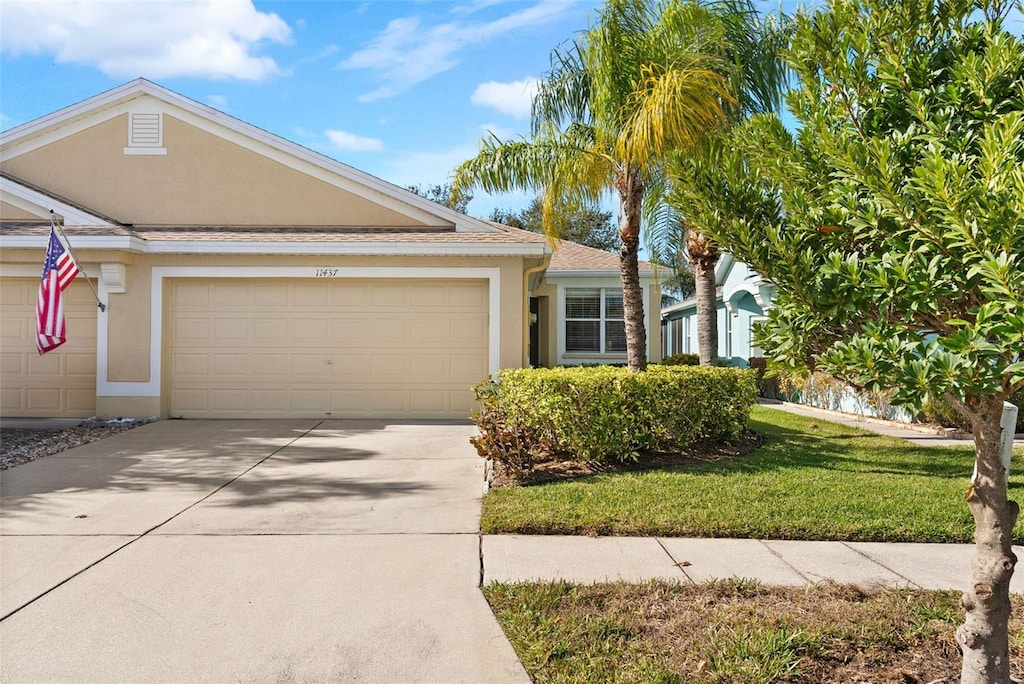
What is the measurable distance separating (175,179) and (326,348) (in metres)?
4.37

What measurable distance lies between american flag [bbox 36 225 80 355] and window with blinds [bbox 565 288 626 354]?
1272 centimetres

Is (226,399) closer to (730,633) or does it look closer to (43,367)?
(43,367)

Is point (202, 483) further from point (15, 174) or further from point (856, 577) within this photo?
point (15, 174)

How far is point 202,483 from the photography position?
7340 mm

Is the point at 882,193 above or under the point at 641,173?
under

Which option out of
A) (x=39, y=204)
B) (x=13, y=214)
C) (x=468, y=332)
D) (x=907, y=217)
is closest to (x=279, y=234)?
(x=468, y=332)

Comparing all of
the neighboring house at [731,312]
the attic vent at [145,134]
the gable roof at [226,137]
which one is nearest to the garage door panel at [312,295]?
the gable roof at [226,137]

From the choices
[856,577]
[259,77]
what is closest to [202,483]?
[856,577]

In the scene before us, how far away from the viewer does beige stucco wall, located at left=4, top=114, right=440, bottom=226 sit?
41.9 feet

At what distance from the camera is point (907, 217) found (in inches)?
98.3

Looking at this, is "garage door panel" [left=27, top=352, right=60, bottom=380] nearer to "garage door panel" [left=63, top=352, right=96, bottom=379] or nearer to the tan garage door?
the tan garage door

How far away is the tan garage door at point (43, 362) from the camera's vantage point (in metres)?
12.0

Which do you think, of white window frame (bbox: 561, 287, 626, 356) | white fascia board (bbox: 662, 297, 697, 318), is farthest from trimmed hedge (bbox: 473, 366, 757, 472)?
white fascia board (bbox: 662, 297, 697, 318)

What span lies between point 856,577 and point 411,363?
867 cm
